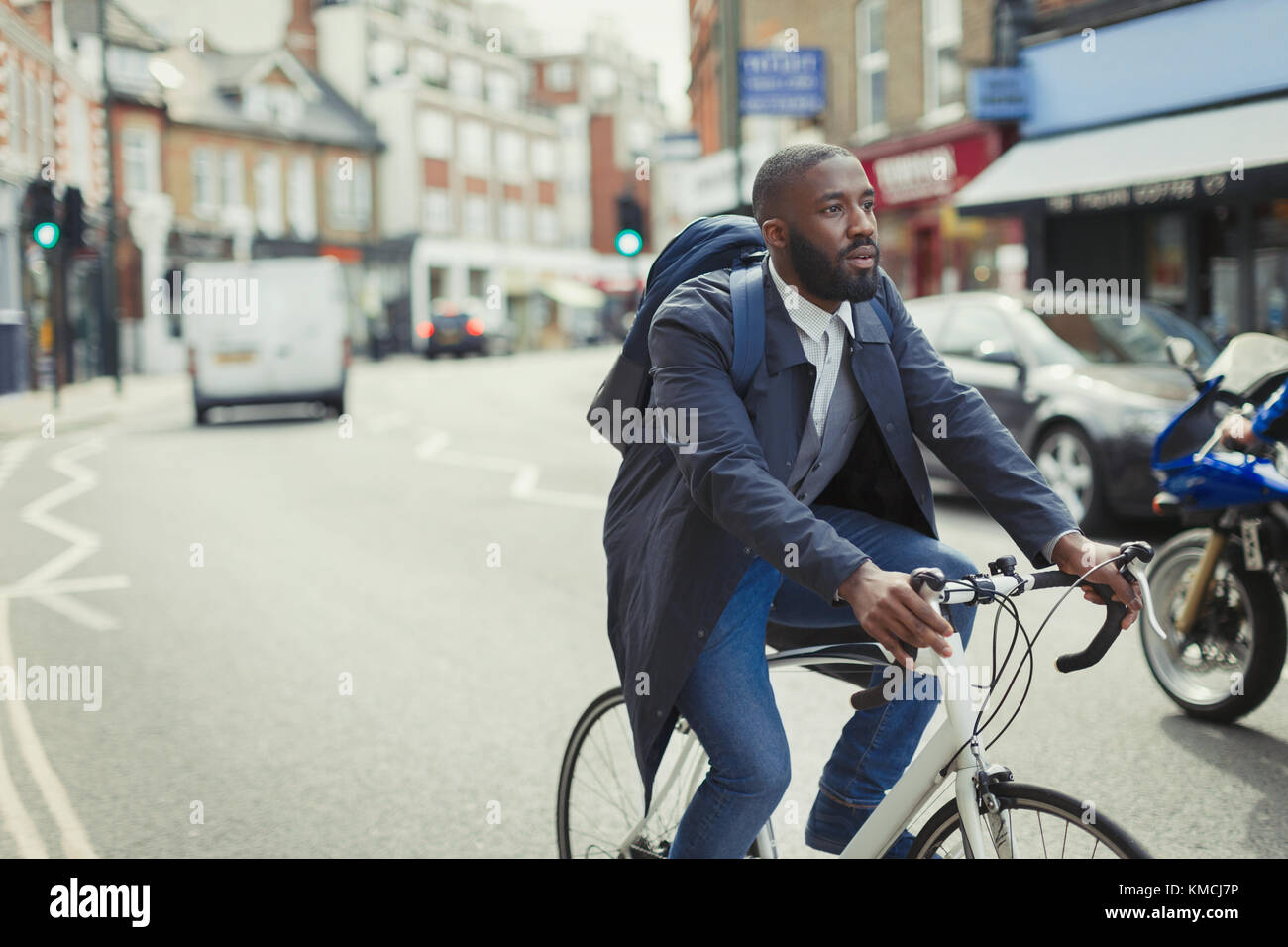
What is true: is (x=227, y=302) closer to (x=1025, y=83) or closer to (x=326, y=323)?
(x=326, y=323)

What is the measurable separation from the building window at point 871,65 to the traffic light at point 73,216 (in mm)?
11745

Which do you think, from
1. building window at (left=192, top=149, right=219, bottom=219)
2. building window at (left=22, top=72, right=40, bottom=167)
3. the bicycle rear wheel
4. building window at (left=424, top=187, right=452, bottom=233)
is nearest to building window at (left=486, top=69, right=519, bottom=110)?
building window at (left=424, top=187, right=452, bottom=233)

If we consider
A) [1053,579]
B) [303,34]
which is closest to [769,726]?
[1053,579]

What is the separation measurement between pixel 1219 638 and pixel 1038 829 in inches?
117

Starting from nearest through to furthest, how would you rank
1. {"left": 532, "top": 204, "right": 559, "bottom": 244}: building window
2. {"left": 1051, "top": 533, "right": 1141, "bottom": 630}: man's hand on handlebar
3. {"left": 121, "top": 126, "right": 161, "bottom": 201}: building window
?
{"left": 1051, "top": 533, "right": 1141, "bottom": 630}: man's hand on handlebar
{"left": 121, "top": 126, "right": 161, "bottom": 201}: building window
{"left": 532, "top": 204, "right": 559, "bottom": 244}: building window

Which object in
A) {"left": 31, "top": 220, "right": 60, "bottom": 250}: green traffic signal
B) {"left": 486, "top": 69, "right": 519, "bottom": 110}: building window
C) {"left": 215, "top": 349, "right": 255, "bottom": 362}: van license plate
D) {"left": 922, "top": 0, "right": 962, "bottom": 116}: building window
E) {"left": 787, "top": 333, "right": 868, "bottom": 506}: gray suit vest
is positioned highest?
{"left": 486, "top": 69, "right": 519, "bottom": 110}: building window

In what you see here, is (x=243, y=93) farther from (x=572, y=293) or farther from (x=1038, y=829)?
(x=1038, y=829)

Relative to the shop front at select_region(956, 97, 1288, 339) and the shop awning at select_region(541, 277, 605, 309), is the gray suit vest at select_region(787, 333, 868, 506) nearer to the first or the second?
the shop front at select_region(956, 97, 1288, 339)

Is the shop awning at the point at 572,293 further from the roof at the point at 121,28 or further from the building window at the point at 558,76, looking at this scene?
the roof at the point at 121,28

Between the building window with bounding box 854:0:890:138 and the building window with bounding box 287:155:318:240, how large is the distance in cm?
3418

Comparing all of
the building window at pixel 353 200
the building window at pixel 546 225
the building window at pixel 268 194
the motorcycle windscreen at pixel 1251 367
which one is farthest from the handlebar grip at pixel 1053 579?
the building window at pixel 546 225

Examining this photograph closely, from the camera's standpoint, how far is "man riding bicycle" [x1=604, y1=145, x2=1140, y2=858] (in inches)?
101
